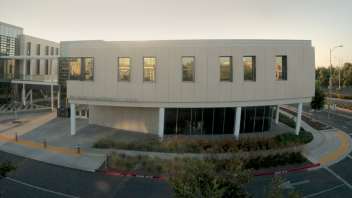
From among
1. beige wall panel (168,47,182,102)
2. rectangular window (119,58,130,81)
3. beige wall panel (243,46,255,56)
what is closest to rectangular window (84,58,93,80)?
rectangular window (119,58,130,81)

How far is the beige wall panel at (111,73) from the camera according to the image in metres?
18.2

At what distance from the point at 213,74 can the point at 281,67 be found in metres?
6.57

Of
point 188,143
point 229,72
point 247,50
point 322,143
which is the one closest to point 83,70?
point 188,143

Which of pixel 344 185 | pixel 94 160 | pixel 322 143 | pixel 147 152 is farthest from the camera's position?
pixel 322 143

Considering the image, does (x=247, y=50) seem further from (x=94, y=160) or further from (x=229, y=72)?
(x=94, y=160)

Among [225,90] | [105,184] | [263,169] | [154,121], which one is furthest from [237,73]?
[105,184]

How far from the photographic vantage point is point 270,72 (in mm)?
18656

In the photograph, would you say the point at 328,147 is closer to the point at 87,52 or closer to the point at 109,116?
the point at 109,116

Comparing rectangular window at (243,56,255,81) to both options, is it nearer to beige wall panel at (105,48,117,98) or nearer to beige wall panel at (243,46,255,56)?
beige wall panel at (243,46,255,56)

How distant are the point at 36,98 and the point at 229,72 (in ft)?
111

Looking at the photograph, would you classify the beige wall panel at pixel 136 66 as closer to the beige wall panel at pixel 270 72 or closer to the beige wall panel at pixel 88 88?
the beige wall panel at pixel 88 88

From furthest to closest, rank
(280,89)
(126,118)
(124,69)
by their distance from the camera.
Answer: (126,118) < (280,89) < (124,69)

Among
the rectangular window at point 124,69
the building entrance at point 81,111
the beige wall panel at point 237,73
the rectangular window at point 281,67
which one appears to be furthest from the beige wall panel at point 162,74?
the building entrance at point 81,111

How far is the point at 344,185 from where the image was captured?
11742 millimetres
